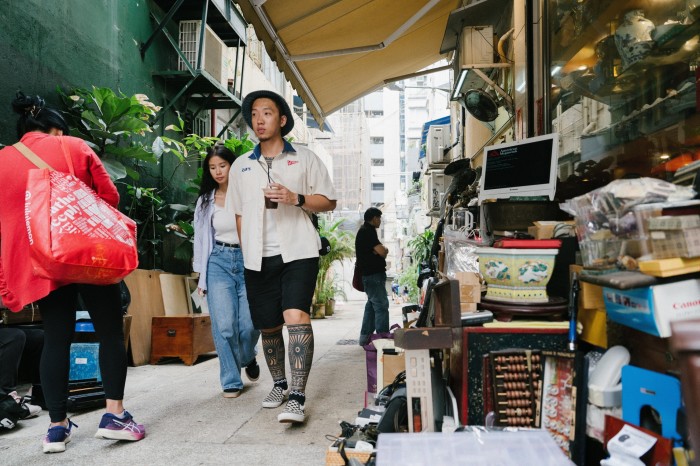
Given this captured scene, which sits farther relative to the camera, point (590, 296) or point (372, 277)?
point (372, 277)

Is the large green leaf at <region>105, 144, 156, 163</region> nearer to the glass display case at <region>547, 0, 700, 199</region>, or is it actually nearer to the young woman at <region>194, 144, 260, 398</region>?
the young woman at <region>194, 144, 260, 398</region>

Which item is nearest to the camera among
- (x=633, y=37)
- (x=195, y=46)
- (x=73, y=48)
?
(x=633, y=37)

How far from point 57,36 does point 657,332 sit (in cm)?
624

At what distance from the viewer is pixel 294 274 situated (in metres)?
3.45

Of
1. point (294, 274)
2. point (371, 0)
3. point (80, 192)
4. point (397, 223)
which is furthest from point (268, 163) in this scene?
point (397, 223)

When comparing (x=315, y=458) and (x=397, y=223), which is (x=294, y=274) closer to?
(x=315, y=458)

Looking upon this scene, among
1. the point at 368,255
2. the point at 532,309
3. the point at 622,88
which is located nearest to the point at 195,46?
the point at 368,255

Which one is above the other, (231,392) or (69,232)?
(69,232)

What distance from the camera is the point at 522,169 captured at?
12.3 feet

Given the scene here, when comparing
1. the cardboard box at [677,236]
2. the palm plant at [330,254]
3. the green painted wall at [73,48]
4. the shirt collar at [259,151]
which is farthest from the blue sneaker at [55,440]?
the palm plant at [330,254]

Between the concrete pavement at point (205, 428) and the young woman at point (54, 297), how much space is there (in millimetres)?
145

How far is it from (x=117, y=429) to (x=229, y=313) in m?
1.42

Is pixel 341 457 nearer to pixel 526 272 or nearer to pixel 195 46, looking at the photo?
pixel 526 272

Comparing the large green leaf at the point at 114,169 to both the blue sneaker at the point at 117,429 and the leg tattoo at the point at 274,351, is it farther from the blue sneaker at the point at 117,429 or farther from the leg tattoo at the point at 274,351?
the blue sneaker at the point at 117,429
